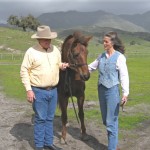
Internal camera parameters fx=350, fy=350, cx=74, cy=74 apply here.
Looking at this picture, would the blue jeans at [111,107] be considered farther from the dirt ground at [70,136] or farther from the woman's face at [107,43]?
the dirt ground at [70,136]

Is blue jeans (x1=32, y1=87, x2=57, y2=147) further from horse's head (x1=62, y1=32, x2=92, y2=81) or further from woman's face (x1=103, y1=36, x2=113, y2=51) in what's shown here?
woman's face (x1=103, y1=36, x2=113, y2=51)

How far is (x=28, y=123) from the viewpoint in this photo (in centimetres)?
Answer: 983

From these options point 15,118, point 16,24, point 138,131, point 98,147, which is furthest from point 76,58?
point 16,24

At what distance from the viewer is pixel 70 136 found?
846 centimetres

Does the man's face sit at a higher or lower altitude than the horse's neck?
higher

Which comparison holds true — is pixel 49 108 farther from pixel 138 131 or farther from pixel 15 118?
pixel 15 118

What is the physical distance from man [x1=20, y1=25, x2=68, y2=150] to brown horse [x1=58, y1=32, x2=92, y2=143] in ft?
1.24

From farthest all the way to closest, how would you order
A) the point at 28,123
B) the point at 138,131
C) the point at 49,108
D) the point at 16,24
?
the point at 16,24, the point at 28,123, the point at 138,131, the point at 49,108

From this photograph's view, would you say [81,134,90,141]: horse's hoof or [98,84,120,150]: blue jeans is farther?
[81,134,90,141]: horse's hoof

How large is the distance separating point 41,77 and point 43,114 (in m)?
0.77

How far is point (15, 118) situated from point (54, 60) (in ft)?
13.7

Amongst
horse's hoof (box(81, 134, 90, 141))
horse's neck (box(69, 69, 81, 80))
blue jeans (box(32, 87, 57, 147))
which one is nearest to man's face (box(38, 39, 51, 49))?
blue jeans (box(32, 87, 57, 147))

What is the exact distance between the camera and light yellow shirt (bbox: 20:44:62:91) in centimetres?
669

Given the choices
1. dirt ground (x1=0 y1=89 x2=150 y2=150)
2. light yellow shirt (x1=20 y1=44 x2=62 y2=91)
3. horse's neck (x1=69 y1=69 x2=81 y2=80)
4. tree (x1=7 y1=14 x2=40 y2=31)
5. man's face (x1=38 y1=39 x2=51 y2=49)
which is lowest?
tree (x1=7 y1=14 x2=40 y2=31)
